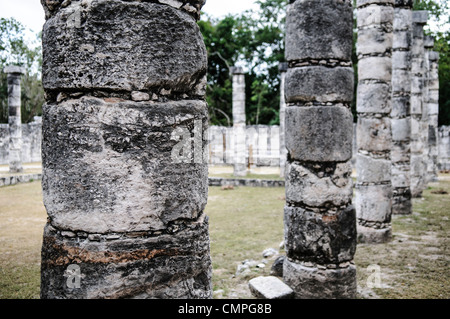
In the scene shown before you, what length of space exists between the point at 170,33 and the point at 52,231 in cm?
113

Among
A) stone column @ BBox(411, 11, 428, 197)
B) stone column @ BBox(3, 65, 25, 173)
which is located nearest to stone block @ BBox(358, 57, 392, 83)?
stone column @ BBox(411, 11, 428, 197)

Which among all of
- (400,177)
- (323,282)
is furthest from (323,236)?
(400,177)

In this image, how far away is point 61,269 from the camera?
1.79m

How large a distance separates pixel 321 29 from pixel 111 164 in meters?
3.29

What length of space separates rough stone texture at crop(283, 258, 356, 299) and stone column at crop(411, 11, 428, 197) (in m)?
8.00

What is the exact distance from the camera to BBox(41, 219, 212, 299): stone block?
1737 mm

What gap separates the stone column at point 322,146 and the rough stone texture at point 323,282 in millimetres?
11

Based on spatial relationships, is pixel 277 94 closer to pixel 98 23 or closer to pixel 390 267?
pixel 390 267

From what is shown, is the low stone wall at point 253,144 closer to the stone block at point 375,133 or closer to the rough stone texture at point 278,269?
the stone block at point 375,133

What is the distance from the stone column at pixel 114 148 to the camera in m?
1.73

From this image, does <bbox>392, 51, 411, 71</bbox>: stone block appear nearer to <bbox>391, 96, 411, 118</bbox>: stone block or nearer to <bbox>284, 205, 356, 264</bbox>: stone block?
<bbox>391, 96, 411, 118</bbox>: stone block
